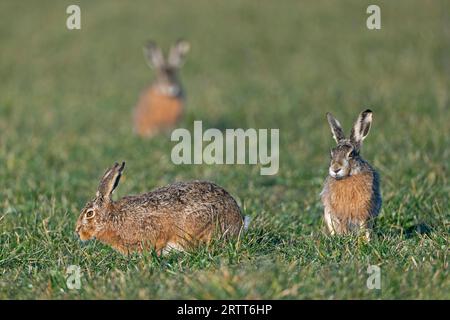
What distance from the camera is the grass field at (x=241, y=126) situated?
258 inches

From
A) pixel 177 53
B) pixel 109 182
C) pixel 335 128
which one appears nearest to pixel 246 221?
pixel 109 182

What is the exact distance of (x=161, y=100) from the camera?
16.8 meters

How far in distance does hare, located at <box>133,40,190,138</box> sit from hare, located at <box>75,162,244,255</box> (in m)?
7.60

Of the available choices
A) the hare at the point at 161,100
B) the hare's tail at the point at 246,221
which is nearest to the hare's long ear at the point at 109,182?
the hare's tail at the point at 246,221

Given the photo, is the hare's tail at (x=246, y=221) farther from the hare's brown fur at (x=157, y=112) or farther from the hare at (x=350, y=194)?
the hare's brown fur at (x=157, y=112)

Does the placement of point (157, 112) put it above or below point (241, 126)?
above

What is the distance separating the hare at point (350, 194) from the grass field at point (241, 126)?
0.32 metres

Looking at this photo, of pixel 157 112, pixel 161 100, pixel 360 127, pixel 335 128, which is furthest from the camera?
Answer: pixel 161 100

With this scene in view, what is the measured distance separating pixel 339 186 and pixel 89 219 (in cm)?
246

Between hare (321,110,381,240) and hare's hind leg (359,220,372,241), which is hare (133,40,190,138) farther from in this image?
hare's hind leg (359,220,372,241)

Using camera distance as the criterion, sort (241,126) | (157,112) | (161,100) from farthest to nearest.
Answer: (161,100)
(157,112)
(241,126)

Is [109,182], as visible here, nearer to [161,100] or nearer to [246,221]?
[246,221]

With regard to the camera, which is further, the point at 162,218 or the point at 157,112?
the point at 157,112

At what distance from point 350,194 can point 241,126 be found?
789 centimetres
